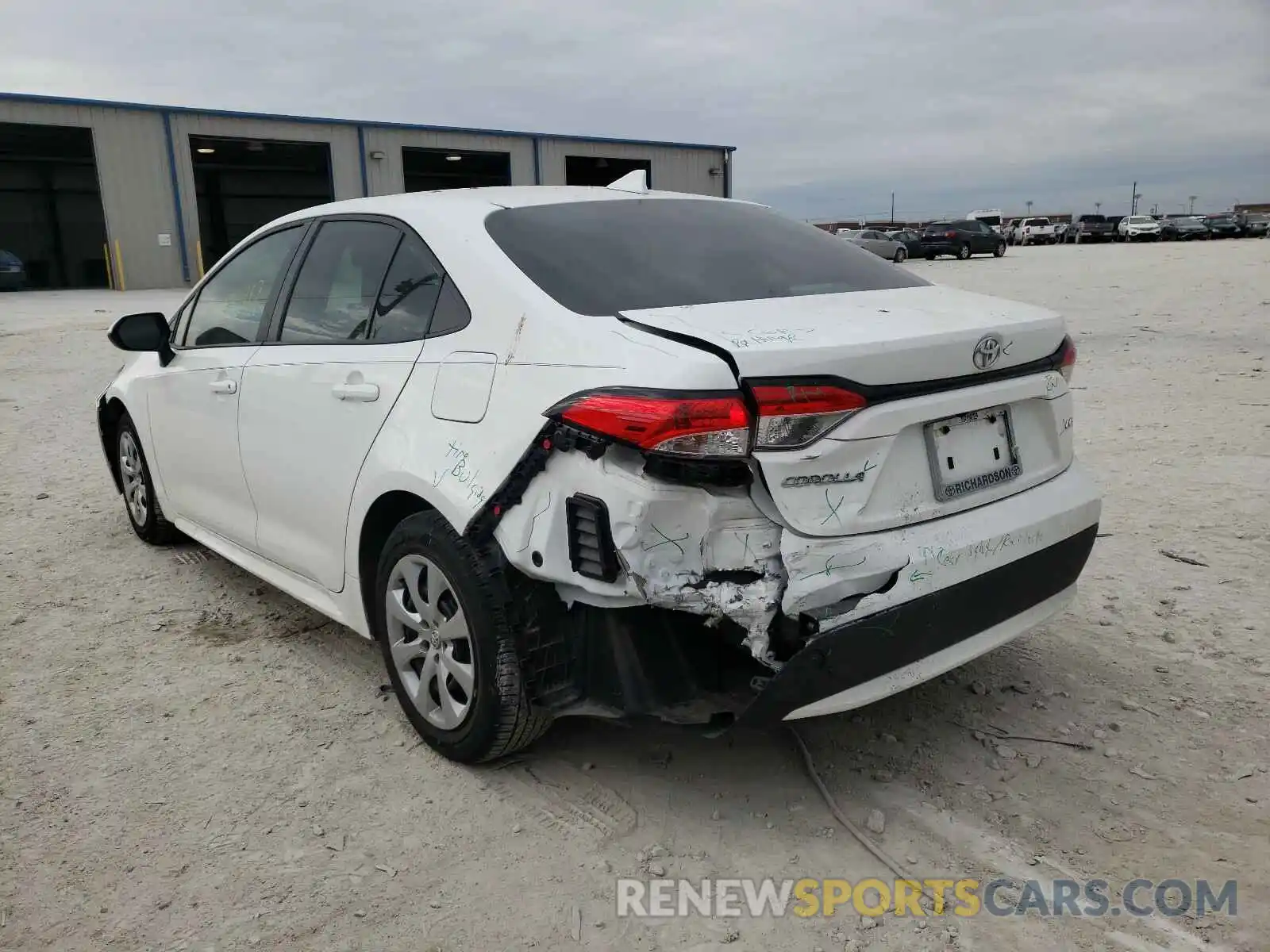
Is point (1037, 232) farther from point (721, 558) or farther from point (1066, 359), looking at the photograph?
point (721, 558)

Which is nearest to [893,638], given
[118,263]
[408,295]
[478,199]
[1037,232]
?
[408,295]

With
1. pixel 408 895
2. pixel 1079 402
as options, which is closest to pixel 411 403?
pixel 408 895

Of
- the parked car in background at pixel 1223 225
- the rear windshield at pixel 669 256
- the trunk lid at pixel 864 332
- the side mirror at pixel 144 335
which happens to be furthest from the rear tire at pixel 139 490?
the parked car in background at pixel 1223 225

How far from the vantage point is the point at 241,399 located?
374 cm

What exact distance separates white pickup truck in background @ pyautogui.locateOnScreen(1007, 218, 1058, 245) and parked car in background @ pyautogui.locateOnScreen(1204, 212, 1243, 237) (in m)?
6.73

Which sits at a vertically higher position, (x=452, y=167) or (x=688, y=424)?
(x=452, y=167)

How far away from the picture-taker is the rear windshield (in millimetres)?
2713

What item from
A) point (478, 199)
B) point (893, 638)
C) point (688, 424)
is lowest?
point (893, 638)

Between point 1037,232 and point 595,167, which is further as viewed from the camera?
point 1037,232

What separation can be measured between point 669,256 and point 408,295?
0.83m

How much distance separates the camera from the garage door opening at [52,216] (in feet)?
120

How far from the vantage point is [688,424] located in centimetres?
224

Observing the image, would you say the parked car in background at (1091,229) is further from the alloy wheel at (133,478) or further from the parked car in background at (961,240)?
the alloy wheel at (133,478)

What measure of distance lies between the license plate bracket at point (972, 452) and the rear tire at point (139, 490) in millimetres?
3856
